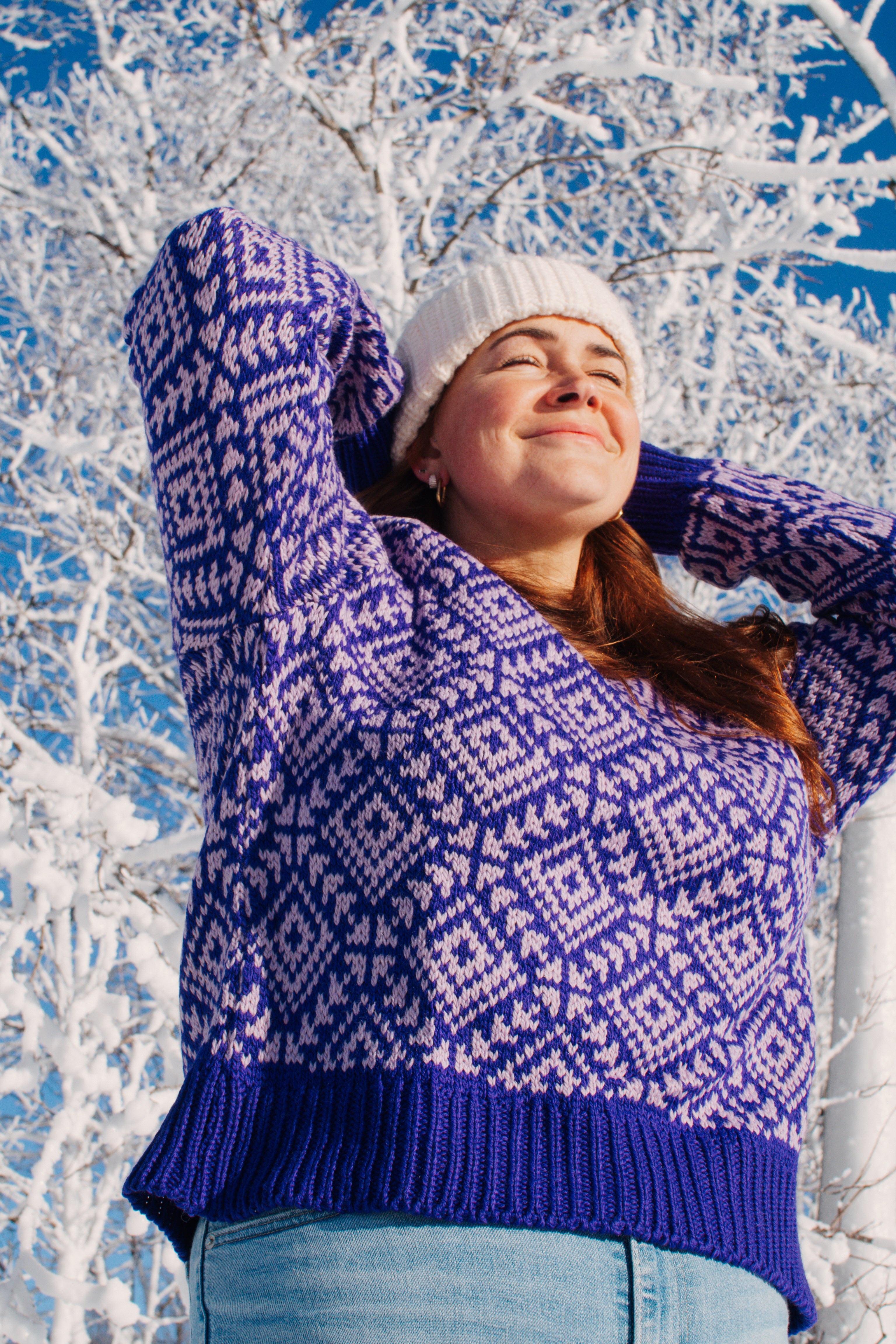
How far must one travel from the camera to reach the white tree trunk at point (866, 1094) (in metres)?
2.60

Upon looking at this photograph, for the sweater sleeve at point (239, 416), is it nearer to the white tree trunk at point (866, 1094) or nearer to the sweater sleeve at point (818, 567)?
the sweater sleeve at point (818, 567)

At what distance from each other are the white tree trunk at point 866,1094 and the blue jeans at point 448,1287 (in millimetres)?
1829

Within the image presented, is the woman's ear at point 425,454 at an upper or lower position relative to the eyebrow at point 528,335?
lower

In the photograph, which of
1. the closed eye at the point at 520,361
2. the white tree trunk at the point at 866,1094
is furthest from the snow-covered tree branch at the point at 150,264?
the closed eye at the point at 520,361

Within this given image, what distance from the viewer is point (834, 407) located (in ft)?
17.7

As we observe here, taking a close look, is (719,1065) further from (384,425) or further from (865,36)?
(865,36)

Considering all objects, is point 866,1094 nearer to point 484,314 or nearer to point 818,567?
point 818,567

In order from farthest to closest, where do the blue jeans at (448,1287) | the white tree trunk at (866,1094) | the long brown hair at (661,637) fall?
the white tree trunk at (866,1094), the long brown hair at (661,637), the blue jeans at (448,1287)

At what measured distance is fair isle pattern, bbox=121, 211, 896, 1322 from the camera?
101 cm

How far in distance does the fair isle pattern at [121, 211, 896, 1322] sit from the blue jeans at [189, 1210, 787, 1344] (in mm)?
29

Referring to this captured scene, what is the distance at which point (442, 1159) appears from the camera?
0.97 metres

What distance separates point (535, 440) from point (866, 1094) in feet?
6.87

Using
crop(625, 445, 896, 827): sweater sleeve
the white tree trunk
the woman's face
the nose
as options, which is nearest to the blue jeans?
crop(625, 445, 896, 827): sweater sleeve

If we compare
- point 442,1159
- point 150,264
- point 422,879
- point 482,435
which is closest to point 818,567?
point 482,435
